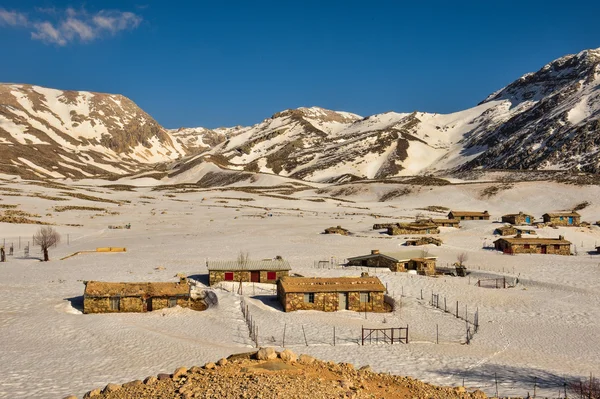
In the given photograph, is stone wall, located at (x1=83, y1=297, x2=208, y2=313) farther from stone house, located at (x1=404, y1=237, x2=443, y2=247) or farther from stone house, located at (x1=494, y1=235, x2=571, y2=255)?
stone house, located at (x1=494, y1=235, x2=571, y2=255)

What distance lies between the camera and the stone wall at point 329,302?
37.6 meters

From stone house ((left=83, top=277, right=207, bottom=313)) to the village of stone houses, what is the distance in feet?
0.32

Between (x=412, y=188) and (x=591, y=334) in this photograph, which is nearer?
(x=591, y=334)

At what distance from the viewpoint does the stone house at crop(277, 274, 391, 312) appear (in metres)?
37.6

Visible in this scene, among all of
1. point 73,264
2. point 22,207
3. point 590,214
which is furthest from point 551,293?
point 22,207

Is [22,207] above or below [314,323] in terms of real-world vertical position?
above

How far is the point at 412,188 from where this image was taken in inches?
6398

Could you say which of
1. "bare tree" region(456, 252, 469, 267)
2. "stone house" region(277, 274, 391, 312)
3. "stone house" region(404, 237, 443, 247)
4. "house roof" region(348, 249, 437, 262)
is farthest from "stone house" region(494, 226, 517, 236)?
"stone house" region(277, 274, 391, 312)

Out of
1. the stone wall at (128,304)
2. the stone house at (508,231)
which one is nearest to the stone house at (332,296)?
the stone wall at (128,304)

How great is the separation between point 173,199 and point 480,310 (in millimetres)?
135576

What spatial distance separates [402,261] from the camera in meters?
54.2

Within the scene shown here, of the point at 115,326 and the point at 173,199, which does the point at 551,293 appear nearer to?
the point at 115,326

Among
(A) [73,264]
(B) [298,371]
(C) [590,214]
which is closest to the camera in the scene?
(B) [298,371]

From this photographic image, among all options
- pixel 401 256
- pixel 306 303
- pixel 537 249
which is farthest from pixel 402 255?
pixel 537 249
